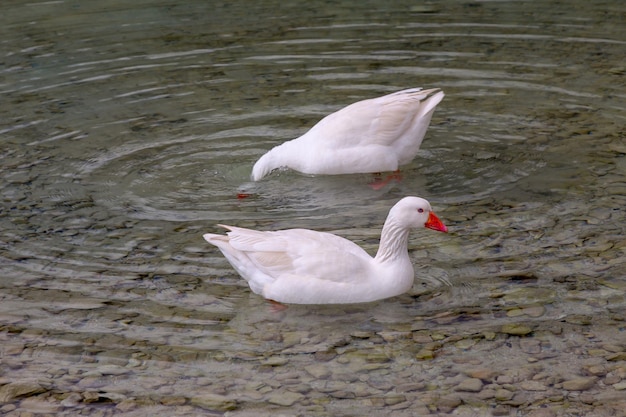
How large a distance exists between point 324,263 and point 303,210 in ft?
5.46

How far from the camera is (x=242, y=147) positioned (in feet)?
30.7

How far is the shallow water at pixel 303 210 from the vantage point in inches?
217

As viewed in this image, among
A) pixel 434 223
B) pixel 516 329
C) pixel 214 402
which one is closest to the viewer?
pixel 214 402

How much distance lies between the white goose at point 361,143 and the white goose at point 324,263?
1.94 m

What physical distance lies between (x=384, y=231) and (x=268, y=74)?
525 centimetres

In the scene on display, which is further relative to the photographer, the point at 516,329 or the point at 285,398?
the point at 516,329

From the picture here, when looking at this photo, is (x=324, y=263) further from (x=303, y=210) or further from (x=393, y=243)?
(x=303, y=210)

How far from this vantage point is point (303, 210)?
797 centimetres

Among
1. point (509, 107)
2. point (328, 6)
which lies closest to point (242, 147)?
point (509, 107)

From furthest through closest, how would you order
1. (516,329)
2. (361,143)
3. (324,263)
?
(361,143), (324,263), (516,329)

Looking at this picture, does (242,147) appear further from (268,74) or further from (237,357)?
(237,357)

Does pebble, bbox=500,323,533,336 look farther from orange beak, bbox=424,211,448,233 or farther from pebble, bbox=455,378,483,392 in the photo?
orange beak, bbox=424,211,448,233

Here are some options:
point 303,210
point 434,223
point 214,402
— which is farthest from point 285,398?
point 303,210

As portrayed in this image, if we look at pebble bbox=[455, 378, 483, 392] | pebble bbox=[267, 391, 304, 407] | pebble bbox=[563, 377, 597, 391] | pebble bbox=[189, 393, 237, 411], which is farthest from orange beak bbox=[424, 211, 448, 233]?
pebble bbox=[189, 393, 237, 411]
